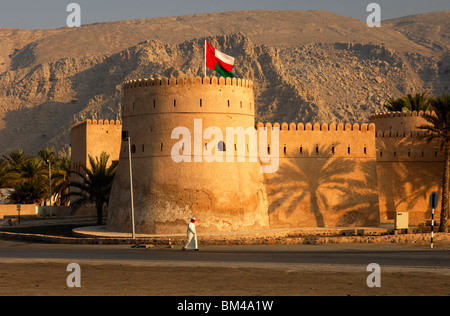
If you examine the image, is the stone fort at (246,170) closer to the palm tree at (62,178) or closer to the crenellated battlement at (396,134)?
the crenellated battlement at (396,134)

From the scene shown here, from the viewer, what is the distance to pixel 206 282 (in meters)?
15.6

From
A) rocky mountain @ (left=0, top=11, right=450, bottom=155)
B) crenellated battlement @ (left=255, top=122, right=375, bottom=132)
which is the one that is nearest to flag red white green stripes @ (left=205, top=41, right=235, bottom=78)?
crenellated battlement @ (left=255, top=122, right=375, bottom=132)

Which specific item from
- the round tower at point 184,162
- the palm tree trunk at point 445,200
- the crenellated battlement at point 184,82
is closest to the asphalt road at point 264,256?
the round tower at point 184,162

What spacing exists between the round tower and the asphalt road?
454 centimetres

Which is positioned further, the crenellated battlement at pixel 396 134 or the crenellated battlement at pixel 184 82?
the crenellated battlement at pixel 396 134

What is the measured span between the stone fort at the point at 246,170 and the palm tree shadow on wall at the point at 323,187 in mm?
49

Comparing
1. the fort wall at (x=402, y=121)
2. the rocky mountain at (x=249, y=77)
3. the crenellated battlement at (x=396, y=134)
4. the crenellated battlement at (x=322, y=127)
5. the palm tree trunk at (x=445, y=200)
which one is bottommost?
the palm tree trunk at (x=445, y=200)

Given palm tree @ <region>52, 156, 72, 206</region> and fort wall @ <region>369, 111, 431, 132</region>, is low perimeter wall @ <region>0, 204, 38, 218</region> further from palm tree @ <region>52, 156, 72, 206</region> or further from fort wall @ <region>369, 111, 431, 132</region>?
fort wall @ <region>369, 111, 431, 132</region>

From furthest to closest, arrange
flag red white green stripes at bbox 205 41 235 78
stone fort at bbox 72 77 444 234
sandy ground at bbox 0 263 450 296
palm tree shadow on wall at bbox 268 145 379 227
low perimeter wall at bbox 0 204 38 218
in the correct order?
low perimeter wall at bbox 0 204 38 218 < palm tree shadow on wall at bbox 268 145 379 227 < flag red white green stripes at bbox 205 41 235 78 < stone fort at bbox 72 77 444 234 < sandy ground at bbox 0 263 450 296

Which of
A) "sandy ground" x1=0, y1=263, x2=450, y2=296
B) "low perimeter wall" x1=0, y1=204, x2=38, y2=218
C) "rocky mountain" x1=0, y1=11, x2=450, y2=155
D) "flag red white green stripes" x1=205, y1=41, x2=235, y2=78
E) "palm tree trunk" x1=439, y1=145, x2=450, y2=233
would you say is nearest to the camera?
"sandy ground" x1=0, y1=263, x2=450, y2=296

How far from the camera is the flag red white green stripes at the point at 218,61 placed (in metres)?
31.8

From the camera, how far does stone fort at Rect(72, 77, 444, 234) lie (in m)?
30.0
